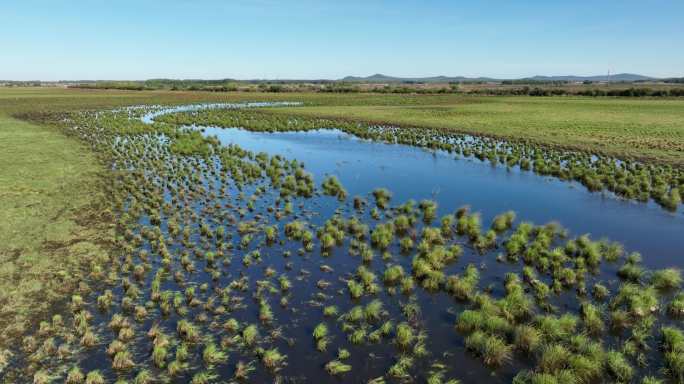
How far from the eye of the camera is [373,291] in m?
13.9

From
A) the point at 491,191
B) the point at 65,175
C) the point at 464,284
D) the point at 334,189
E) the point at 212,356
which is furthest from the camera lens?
the point at 65,175

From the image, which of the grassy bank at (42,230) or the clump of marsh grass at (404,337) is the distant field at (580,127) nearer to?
the clump of marsh grass at (404,337)

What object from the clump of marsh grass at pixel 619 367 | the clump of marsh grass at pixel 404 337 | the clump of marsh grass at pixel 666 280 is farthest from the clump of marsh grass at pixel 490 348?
the clump of marsh grass at pixel 666 280

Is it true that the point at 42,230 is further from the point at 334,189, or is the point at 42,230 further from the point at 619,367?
the point at 619,367

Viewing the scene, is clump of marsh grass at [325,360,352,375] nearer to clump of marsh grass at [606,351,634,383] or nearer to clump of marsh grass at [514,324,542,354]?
clump of marsh grass at [514,324,542,354]

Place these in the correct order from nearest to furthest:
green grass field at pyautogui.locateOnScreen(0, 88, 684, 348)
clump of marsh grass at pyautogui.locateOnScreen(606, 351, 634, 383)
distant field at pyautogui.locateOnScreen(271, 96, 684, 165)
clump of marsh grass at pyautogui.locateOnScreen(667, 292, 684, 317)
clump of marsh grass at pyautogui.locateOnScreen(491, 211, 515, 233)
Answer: clump of marsh grass at pyautogui.locateOnScreen(606, 351, 634, 383) < clump of marsh grass at pyautogui.locateOnScreen(667, 292, 684, 317) < green grass field at pyautogui.locateOnScreen(0, 88, 684, 348) < clump of marsh grass at pyautogui.locateOnScreen(491, 211, 515, 233) < distant field at pyautogui.locateOnScreen(271, 96, 684, 165)

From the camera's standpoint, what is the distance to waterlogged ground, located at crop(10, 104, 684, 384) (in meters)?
10.2

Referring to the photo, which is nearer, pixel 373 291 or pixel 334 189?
pixel 373 291

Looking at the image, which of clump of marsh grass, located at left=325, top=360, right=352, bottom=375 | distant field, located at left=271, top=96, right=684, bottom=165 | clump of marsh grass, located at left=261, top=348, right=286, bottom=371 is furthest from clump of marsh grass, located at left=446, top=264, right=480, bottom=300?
distant field, located at left=271, top=96, right=684, bottom=165

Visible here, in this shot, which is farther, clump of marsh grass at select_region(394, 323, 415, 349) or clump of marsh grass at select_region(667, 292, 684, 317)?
clump of marsh grass at select_region(667, 292, 684, 317)

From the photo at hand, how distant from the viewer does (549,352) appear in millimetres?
10242

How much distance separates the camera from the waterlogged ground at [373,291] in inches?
400

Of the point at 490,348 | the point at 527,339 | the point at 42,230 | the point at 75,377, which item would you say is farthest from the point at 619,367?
the point at 42,230

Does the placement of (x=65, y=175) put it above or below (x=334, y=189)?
above
